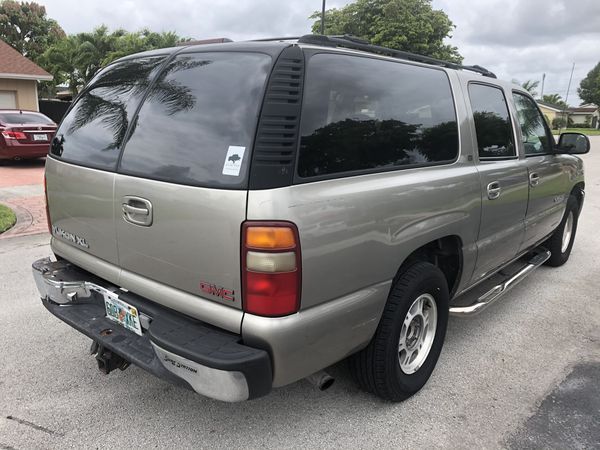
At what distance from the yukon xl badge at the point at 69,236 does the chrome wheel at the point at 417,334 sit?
1.87 m

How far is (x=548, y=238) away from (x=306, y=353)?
13.0 ft

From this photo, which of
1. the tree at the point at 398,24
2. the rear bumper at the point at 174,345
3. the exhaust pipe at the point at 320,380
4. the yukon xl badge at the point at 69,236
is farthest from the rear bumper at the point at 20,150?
the tree at the point at 398,24

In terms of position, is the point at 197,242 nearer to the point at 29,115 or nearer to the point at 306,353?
the point at 306,353

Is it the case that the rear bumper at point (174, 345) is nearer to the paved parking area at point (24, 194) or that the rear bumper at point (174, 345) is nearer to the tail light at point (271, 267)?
the tail light at point (271, 267)

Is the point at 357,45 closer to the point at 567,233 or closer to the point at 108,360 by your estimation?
the point at 108,360

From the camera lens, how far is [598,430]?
2.67 meters

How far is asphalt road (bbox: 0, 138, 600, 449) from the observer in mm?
2539

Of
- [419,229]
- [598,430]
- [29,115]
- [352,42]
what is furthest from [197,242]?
[29,115]

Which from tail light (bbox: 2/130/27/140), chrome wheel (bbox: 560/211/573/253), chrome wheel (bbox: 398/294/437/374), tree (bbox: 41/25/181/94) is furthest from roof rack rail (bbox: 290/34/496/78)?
tree (bbox: 41/25/181/94)

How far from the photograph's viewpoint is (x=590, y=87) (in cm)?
8438

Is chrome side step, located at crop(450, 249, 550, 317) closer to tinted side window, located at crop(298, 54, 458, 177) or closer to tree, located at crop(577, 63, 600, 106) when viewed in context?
tinted side window, located at crop(298, 54, 458, 177)

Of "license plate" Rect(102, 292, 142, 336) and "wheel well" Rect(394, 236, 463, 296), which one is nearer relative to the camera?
"license plate" Rect(102, 292, 142, 336)

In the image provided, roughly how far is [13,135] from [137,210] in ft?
37.3

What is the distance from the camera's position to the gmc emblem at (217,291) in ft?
6.91
